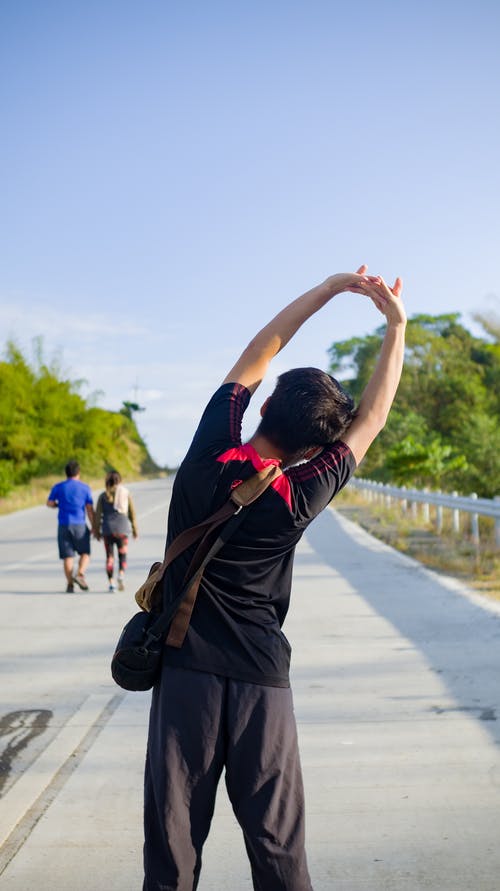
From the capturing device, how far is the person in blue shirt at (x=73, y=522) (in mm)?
14938

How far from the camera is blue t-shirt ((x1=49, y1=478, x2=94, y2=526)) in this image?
15.2 meters

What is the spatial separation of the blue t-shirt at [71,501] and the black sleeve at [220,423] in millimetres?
11940

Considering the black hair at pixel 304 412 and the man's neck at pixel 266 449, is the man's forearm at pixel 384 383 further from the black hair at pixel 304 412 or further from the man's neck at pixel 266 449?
the man's neck at pixel 266 449

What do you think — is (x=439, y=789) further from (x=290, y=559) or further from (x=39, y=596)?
(x=39, y=596)

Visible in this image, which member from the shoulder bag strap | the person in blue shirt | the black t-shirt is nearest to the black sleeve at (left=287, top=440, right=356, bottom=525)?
the black t-shirt

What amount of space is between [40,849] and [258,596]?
87.6 inches

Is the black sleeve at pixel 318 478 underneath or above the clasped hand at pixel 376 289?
underneath

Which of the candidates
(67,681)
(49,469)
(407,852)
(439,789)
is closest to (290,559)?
(407,852)

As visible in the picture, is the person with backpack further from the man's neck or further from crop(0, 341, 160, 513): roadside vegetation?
crop(0, 341, 160, 513): roadside vegetation

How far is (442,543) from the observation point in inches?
808

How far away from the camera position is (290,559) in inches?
135

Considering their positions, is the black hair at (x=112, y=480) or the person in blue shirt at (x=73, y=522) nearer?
the person in blue shirt at (x=73, y=522)

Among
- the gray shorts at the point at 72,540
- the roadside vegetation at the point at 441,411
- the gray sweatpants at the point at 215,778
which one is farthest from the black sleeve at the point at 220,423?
the roadside vegetation at the point at 441,411

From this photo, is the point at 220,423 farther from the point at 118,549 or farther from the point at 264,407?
the point at 118,549
